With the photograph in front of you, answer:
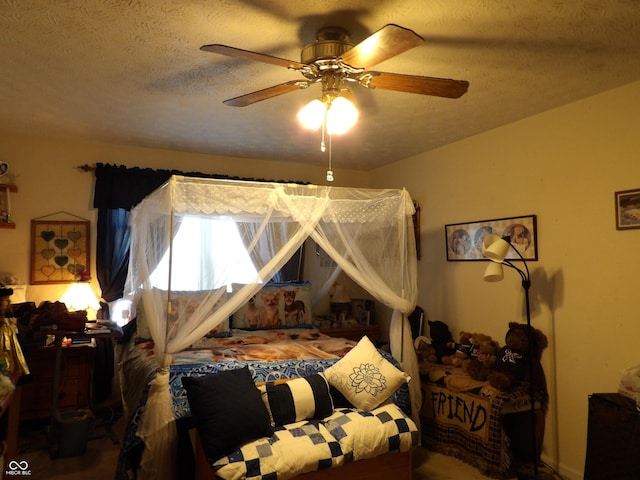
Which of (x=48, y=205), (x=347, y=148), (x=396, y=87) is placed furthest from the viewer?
(x=347, y=148)

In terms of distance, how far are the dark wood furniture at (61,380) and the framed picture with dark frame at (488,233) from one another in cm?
348

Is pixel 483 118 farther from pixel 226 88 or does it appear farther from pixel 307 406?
pixel 307 406

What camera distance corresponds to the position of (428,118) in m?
3.34

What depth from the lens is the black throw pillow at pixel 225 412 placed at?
213 centimetres

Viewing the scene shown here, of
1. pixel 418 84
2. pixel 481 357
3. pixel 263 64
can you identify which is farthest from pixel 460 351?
Result: pixel 263 64

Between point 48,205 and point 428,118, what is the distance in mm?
3592

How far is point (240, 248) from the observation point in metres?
2.74

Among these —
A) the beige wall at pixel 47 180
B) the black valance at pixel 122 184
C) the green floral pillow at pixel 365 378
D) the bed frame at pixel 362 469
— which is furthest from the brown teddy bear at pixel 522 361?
the beige wall at pixel 47 180

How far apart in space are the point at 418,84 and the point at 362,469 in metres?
2.14

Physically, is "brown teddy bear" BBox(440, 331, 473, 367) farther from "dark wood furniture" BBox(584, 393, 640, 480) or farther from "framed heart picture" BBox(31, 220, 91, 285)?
"framed heart picture" BBox(31, 220, 91, 285)

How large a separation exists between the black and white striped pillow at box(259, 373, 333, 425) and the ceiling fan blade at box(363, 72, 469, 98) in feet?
5.98

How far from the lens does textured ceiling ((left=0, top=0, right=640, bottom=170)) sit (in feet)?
6.15

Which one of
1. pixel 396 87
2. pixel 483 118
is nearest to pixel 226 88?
pixel 396 87

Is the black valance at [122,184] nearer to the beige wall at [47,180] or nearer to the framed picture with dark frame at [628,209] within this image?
the beige wall at [47,180]
